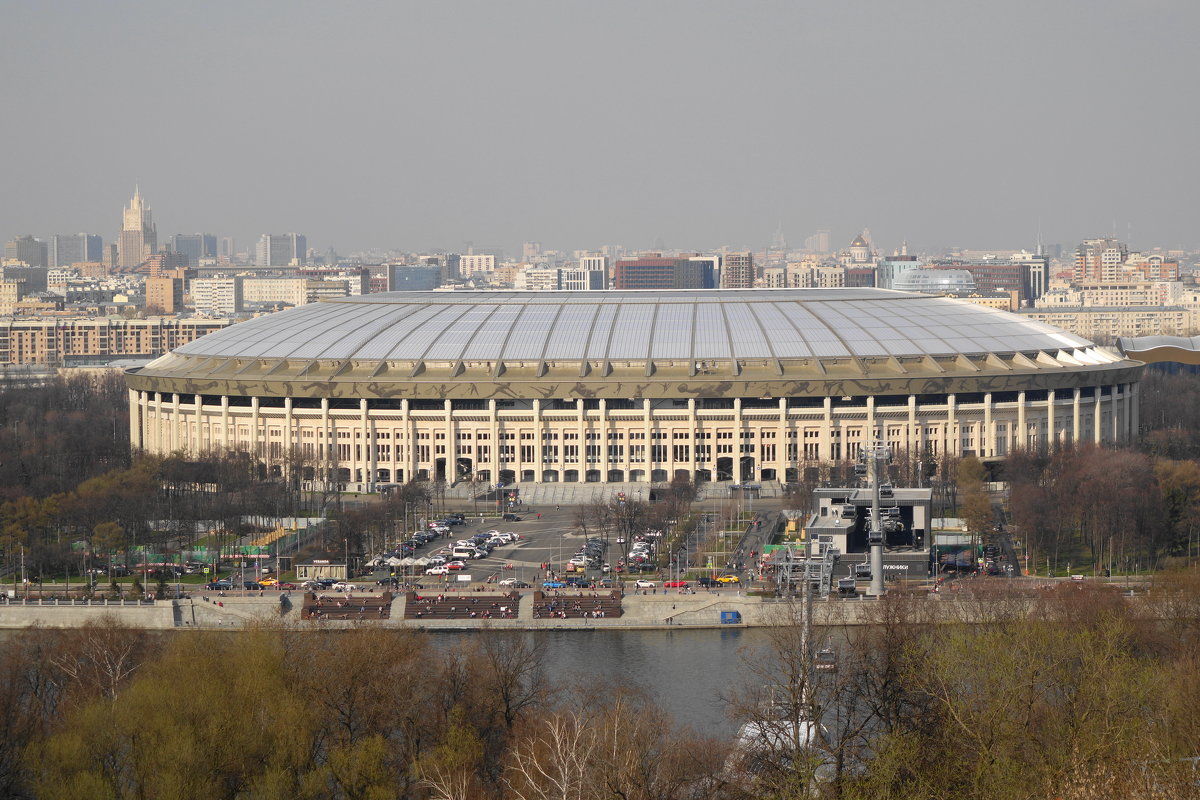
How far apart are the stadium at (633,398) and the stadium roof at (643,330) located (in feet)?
0.49

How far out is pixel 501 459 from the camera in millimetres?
74188

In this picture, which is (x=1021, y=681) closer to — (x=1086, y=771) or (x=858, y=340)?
(x=1086, y=771)

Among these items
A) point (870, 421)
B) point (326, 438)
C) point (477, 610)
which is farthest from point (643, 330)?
point (477, 610)

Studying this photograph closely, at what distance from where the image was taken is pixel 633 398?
2869 inches

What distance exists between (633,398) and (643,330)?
5480 millimetres

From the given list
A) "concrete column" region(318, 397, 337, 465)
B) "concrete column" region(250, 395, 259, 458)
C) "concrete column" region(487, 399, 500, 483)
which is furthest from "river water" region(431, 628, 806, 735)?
"concrete column" region(250, 395, 259, 458)

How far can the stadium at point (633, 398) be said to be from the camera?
73.1m

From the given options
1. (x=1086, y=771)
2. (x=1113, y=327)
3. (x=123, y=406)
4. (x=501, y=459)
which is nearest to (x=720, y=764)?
(x=1086, y=771)

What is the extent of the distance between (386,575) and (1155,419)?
44.9 meters

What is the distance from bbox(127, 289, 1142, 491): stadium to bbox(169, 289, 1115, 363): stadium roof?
5.9 inches

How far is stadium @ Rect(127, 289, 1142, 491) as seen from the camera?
73125mm

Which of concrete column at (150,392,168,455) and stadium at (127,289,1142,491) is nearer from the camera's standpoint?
stadium at (127,289,1142,491)

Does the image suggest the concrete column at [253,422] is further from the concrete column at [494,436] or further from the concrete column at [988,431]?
the concrete column at [988,431]

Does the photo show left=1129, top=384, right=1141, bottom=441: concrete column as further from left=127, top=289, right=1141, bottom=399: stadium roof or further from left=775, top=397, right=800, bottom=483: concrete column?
left=775, top=397, right=800, bottom=483: concrete column
